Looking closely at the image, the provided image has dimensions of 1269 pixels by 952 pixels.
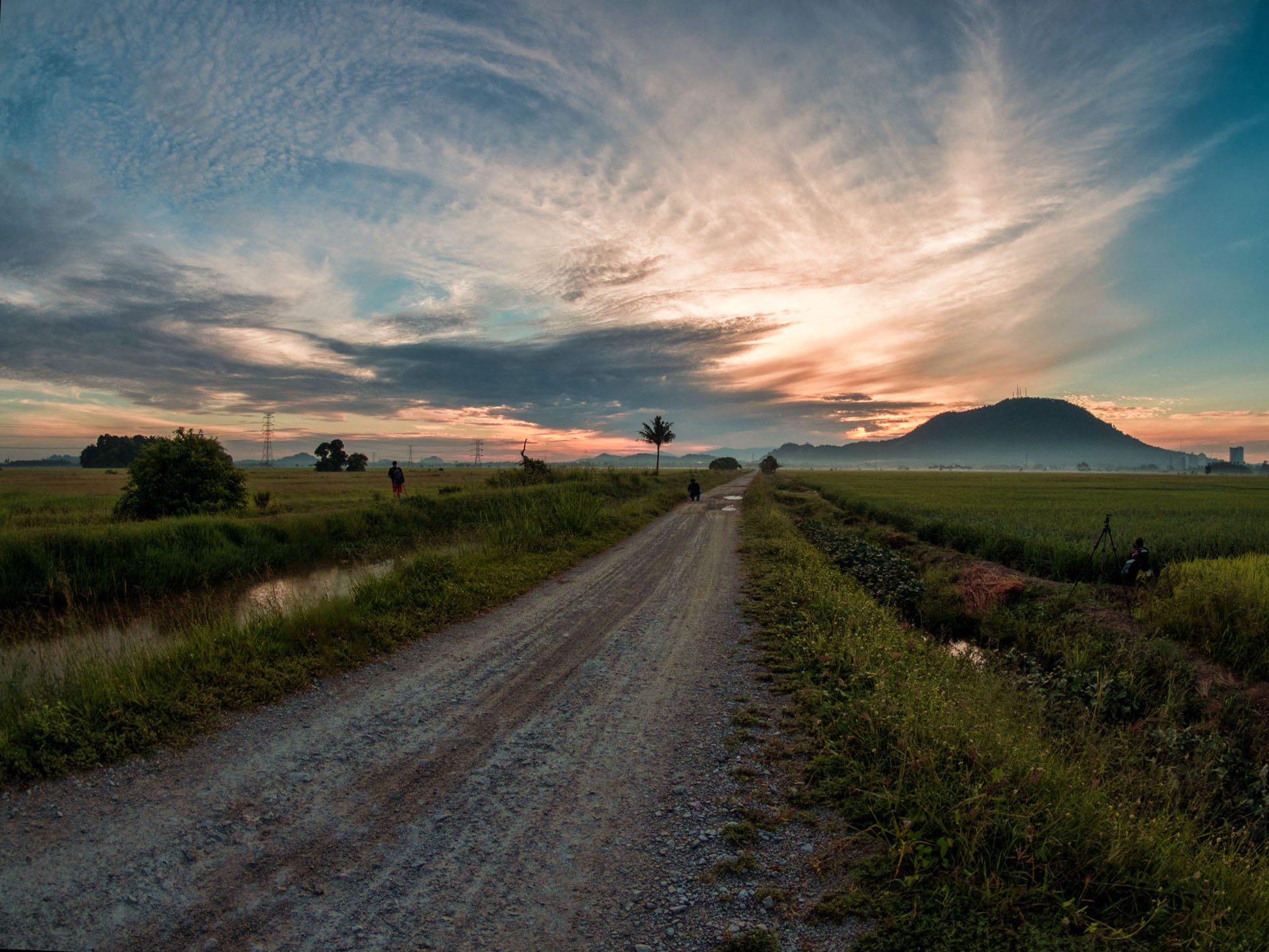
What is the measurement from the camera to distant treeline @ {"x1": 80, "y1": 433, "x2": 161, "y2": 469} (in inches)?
3807

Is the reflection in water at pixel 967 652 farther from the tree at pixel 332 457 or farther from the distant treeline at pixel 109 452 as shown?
the distant treeline at pixel 109 452

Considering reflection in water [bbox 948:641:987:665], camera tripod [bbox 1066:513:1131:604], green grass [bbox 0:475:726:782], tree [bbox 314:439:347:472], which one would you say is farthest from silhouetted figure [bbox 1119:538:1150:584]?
tree [bbox 314:439:347:472]

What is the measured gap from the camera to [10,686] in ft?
18.2

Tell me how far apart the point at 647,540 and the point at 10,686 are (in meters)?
14.3

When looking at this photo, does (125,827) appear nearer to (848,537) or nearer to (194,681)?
(194,681)

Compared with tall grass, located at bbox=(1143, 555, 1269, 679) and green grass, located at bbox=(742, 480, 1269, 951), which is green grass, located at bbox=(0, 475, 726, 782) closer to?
green grass, located at bbox=(742, 480, 1269, 951)

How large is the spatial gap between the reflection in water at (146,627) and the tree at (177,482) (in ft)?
32.5

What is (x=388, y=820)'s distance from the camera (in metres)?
3.88

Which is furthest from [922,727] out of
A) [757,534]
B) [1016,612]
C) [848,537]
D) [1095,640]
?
[848,537]

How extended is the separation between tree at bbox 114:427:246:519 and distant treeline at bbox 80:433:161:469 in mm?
98135

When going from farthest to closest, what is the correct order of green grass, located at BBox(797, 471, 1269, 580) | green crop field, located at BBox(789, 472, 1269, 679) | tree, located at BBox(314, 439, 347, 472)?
tree, located at BBox(314, 439, 347, 472) < green grass, located at BBox(797, 471, 1269, 580) < green crop field, located at BBox(789, 472, 1269, 679)

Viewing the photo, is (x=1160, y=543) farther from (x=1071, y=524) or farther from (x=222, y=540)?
(x=222, y=540)

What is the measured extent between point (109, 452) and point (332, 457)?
4362cm

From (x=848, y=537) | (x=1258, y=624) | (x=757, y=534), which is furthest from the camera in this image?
(x=848, y=537)
